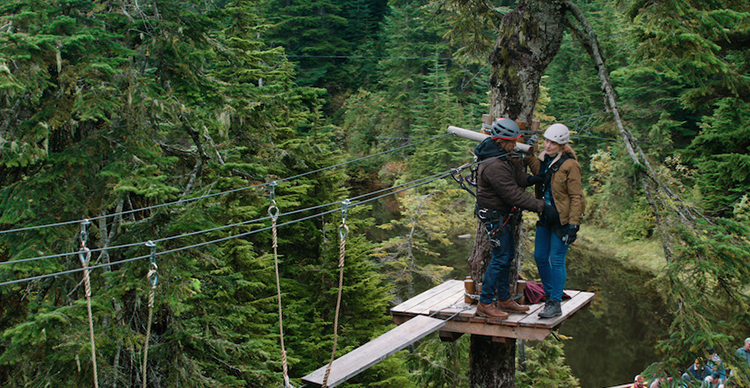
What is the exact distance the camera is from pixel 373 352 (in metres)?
4.32

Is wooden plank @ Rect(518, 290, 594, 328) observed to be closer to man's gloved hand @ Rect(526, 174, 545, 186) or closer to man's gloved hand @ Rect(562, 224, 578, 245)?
man's gloved hand @ Rect(562, 224, 578, 245)

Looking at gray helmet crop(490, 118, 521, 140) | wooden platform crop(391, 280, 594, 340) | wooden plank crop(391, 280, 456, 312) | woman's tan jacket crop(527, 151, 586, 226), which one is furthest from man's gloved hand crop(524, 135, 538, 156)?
wooden plank crop(391, 280, 456, 312)

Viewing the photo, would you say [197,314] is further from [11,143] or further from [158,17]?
[158,17]

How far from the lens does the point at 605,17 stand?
27.8 metres

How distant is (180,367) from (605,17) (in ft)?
93.8

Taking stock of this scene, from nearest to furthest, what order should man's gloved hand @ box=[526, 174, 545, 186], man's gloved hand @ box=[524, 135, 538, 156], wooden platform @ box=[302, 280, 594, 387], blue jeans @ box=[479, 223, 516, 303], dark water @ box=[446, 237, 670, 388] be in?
wooden platform @ box=[302, 280, 594, 387], blue jeans @ box=[479, 223, 516, 303], man's gloved hand @ box=[526, 174, 545, 186], man's gloved hand @ box=[524, 135, 538, 156], dark water @ box=[446, 237, 670, 388]

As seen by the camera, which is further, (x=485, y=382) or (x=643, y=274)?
(x=643, y=274)

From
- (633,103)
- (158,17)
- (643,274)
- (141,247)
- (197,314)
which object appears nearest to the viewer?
(141,247)

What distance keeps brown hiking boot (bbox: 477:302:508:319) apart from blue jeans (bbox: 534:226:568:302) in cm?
52

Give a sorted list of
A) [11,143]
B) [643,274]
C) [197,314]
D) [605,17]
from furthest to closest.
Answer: [605,17], [643,274], [197,314], [11,143]

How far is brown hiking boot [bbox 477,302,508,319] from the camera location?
16.3 ft

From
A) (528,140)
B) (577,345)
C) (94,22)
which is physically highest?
(94,22)

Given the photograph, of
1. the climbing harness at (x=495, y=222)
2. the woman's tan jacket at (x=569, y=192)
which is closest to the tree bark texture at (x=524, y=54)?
the woman's tan jacket at (x=569, y=192)

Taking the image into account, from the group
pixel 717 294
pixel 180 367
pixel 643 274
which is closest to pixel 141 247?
pixel 180 367
